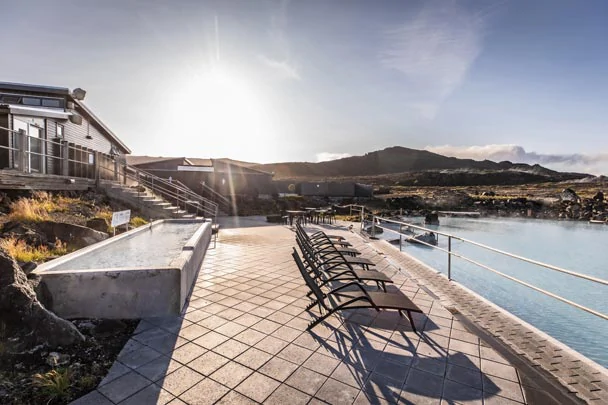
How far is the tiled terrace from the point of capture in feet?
7.64

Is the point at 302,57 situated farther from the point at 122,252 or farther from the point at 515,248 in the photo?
the point at 515,248

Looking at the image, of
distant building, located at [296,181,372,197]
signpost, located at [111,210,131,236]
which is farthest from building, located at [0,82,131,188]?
distant building, located at [296,181,372,197]

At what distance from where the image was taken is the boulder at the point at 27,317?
2.85 metres

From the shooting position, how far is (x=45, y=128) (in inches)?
481

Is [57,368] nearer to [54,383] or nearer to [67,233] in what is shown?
[54,383]

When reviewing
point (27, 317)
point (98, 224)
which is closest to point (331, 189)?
point (98, 224)

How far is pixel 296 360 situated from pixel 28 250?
515 centimetres

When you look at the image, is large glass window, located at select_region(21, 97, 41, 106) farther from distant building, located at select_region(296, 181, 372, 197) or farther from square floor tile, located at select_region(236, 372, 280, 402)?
distant building, located at select_region(296, 181, 372, 197)

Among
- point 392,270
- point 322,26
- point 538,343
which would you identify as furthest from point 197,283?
point 322,26

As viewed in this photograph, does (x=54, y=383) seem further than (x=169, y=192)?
No

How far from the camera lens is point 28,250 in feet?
16.6

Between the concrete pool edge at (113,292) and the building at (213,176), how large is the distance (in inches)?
745

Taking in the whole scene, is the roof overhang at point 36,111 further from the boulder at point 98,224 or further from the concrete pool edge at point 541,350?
the concrete pool edge at point 541,350

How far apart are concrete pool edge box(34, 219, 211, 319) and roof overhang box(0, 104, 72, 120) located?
1063cm
